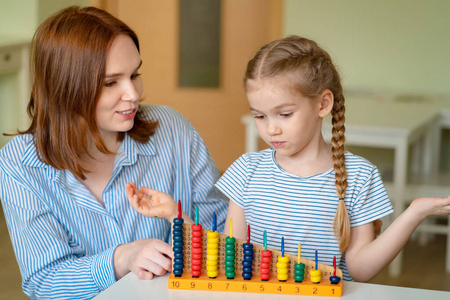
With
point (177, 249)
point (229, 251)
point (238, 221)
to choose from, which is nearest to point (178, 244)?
point (177, 249)

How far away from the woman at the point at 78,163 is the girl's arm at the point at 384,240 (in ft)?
1.71

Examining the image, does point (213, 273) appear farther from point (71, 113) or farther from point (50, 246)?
point (71, 113)

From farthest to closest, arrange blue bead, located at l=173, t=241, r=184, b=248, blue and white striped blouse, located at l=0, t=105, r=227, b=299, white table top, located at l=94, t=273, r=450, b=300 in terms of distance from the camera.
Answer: blue and white striped blouse, located at l=0, t=105, r=227, b=299, blue bead, located at l=173, t=241, r=184, b=248, white table top, located at l=94, t=273, r=450, b=300

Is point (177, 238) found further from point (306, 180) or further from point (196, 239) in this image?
point (306, 180)

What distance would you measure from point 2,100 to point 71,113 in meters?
2.83

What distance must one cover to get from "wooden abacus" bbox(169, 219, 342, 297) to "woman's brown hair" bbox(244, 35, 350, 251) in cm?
24

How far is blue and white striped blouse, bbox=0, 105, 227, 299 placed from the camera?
1594mm

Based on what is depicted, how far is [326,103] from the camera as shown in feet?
5.05

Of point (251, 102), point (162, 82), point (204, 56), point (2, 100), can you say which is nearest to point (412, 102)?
point (204, 56)

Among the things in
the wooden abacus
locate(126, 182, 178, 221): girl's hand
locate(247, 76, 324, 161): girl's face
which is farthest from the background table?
the wooden abacus

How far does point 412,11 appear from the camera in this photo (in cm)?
453

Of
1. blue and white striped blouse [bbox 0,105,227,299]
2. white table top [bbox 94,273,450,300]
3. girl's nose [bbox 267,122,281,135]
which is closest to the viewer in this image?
white table top [bbox 94,273,450,300]

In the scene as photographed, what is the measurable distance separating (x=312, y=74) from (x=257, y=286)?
554 millimetres

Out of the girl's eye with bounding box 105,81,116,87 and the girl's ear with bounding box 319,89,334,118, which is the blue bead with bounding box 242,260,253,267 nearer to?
the girl's ear with bounding box 319,89,334,118
